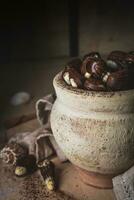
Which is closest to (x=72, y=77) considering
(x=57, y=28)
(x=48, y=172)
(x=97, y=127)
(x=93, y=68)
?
(x=93, y=68)

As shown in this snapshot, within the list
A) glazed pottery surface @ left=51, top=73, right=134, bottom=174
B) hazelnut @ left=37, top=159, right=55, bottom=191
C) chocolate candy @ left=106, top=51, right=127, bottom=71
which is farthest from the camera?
hazelnut @ left=37, top=159, right=55, bottom=191

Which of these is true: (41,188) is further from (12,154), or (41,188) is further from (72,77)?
(72,77)

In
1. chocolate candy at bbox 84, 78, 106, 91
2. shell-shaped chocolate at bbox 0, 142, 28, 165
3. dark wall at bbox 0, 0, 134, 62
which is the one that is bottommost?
shell-shaped chocolate at bbox 0, 142, 28, 165

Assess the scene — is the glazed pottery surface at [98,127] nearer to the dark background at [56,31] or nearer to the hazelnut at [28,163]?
the hazelnut at [28,163]

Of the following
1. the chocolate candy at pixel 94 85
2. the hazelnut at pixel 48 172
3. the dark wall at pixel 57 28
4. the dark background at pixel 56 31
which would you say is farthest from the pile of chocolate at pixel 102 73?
the dark wall at pixel 57 28

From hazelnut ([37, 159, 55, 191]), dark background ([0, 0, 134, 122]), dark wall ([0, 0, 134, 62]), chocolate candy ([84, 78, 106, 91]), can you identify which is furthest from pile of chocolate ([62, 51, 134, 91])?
dark wall ([0, 0, 134, 62])

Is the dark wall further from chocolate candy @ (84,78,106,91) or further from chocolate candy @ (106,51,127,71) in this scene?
chocolate candy @ (84,78,106,91)
